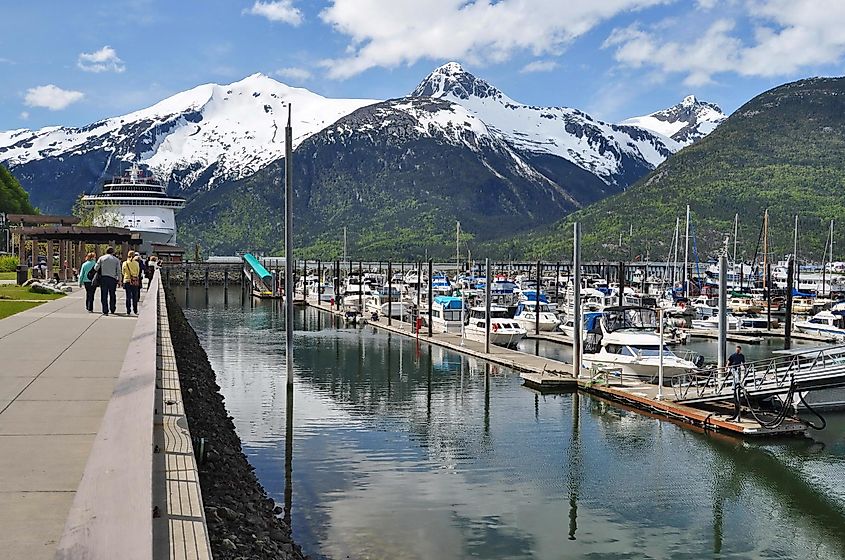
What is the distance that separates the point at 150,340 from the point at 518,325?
43999mm

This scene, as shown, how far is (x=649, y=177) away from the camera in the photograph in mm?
197250

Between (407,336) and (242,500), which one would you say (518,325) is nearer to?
(407,336)

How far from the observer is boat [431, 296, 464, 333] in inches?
2406

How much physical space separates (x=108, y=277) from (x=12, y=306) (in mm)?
4433

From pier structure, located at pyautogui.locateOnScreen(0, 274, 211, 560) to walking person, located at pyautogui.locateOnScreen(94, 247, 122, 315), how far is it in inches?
347

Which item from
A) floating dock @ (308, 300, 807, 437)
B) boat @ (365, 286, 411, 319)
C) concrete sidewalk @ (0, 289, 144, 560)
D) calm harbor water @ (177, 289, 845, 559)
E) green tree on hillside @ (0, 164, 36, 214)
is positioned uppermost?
green tree on hillside @ (0, 164, 36, 214)

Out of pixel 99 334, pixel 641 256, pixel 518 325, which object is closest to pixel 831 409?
pixel 99 334

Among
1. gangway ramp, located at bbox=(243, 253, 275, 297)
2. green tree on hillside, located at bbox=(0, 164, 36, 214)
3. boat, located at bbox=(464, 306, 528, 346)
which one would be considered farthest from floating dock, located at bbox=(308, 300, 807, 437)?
green tree on hillside, located at bbox=(0, 164, 36, 214)

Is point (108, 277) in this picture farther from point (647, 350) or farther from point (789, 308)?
point (789, 308)

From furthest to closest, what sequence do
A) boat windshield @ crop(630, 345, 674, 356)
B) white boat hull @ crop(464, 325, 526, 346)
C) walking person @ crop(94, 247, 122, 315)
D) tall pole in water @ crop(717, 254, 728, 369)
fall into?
white boat hull @ crop(464, 325, 526, 346) < boat windshield @ crop(630, 345, 674, 356) < tall pole in water @ crop(717, 254, 728, 369) < walking person @ crop(94, 247, 122, 315)

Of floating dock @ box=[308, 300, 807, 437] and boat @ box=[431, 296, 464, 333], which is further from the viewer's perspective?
boat @ box=[431, 296, 464, 333]

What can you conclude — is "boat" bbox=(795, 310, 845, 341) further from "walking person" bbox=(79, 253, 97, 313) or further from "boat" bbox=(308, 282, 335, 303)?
"walking person" bbox=(79, 253, 97, 313)

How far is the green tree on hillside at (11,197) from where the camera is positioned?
110188 mm

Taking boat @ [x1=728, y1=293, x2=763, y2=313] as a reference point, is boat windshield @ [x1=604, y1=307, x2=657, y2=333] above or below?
above
